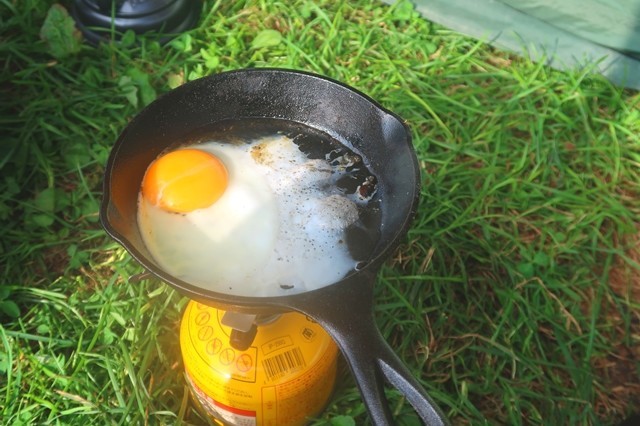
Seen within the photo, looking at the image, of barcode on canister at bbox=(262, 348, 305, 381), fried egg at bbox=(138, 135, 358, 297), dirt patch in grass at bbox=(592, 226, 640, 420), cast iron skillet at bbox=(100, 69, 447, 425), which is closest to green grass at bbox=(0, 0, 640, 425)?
dirt patch in grass at bbox=(592, 226, 640, 420)

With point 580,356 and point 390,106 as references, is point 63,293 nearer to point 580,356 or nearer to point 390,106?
point 390,106

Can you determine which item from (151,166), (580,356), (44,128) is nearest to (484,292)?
(580,356)

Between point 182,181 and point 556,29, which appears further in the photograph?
point 556,29

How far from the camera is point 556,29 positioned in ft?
10.2

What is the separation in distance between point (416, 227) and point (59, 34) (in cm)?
179

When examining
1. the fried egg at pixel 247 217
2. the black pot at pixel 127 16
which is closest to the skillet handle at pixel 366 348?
the fried egg at pixel 247 217

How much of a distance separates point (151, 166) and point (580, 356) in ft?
5.28

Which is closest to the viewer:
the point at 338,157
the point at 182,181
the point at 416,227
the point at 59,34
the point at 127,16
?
the point at 182,181

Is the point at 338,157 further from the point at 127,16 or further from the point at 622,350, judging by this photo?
the point at 127,16

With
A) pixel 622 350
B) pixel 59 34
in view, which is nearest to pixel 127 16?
pixel 59 34

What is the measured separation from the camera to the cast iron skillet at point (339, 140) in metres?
1.23

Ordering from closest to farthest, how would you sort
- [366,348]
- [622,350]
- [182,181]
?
[366,348] → [182,181] → [622,350]

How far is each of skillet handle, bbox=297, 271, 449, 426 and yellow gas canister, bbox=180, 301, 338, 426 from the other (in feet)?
1.64

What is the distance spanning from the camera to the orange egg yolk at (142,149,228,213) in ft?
5.40
